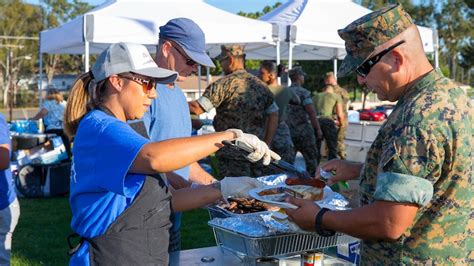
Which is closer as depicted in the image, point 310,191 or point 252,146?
point 252,146

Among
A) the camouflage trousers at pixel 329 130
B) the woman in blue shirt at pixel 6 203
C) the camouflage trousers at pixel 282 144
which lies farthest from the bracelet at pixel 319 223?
the camouflage trousers at pixel 329 130

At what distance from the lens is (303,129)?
7.88 metres

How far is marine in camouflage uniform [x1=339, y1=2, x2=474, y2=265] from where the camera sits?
1658 millimetres

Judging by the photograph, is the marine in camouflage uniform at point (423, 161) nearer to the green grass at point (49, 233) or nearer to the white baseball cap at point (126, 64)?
the white baseball cap at point (126, 64)

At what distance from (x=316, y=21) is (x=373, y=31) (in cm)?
803

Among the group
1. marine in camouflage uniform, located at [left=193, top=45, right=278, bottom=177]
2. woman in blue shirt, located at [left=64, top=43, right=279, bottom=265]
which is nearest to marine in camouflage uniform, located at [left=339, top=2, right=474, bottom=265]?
woman in blue shirt, located at [left=64, top=43, right=279, bottom=265]

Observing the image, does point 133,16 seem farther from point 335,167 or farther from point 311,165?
point 335,167

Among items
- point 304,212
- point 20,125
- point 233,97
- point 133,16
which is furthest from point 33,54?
point 304,212

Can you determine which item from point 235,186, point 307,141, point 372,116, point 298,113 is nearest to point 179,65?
point 235,186

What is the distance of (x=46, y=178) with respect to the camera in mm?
8141

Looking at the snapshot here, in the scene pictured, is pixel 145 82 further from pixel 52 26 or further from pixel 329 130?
pixel 52 26

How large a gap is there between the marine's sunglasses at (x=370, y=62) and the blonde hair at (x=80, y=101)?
2.75 ft

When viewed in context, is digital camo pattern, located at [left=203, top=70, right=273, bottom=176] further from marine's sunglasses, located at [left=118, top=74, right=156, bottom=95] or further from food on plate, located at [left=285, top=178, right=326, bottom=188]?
marine's sunglasses, located at [left=118, top=74, right=156, bottom=95]

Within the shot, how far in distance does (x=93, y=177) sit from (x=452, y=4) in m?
55.7
